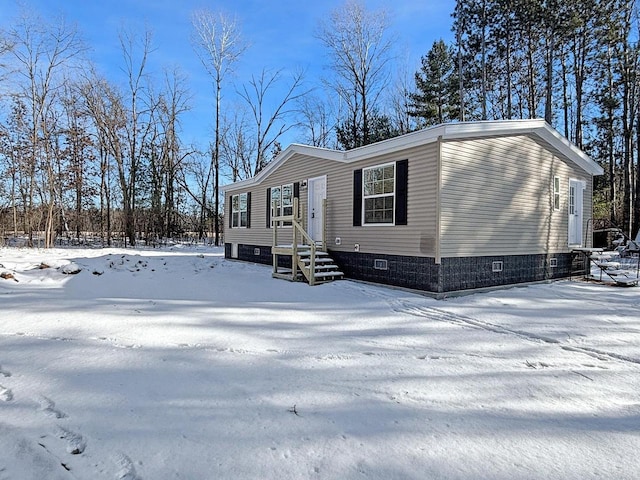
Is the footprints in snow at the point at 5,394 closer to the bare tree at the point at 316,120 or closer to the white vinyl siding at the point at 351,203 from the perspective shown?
the white vinyl siding at the point at 351,203

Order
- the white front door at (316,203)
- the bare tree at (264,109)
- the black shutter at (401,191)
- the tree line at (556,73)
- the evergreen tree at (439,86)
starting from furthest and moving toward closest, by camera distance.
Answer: the bare tree at (264,109), the evergreen tree at (439,86), the tree line at (556,73), the white front door at (316,203), the black shutter at (401,191)

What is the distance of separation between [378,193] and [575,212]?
5509mm

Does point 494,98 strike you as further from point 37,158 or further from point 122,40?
point 37,158

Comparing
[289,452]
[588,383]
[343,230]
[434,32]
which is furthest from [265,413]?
[434,32]

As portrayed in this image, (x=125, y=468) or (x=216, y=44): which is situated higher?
(x=216, y=44)

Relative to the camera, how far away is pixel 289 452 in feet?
6.41

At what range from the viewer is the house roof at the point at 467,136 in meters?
6.55

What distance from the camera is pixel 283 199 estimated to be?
10914mm

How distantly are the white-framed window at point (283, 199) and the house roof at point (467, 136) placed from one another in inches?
42.5

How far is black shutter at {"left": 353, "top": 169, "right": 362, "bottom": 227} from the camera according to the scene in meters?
8.20

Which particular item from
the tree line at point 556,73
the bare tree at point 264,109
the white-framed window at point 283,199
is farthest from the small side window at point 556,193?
the bare tree at point 264,109

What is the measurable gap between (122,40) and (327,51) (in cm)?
1183

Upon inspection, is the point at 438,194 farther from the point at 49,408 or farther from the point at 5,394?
the point at 5,394

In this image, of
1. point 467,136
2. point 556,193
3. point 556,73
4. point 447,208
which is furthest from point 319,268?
point 556,73
